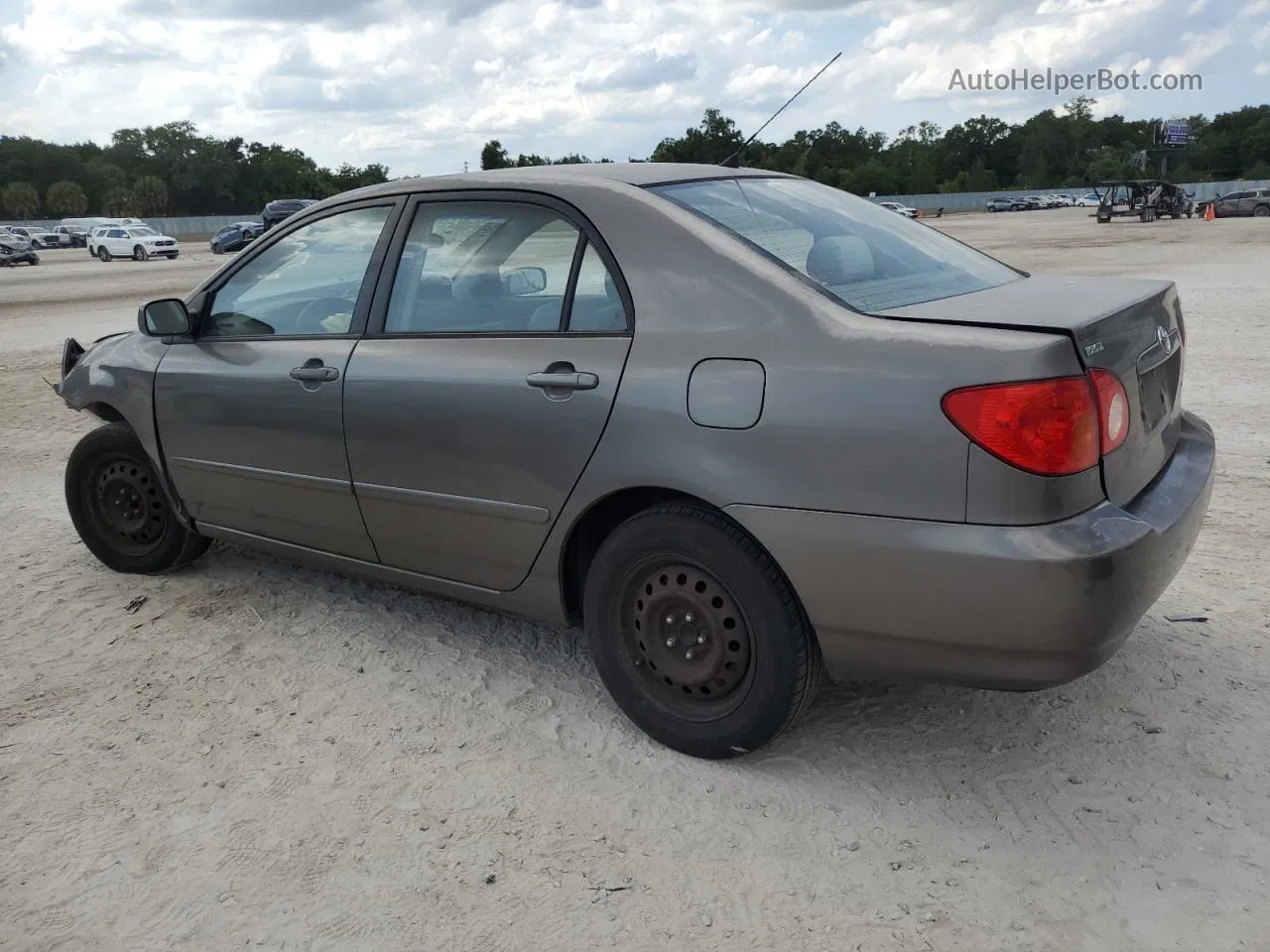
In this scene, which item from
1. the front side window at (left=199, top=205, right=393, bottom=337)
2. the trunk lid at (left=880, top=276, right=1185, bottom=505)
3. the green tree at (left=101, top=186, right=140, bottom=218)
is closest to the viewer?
the trunk lid at (left=880, top=276, right=1185, bottom=505)

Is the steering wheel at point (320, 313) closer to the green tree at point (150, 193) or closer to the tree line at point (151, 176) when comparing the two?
the tree line at point (151, 176)

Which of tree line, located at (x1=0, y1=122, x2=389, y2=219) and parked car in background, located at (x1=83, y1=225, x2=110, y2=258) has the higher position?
tree line, located at (x1=0, y1=122, x2=389, y2=219)

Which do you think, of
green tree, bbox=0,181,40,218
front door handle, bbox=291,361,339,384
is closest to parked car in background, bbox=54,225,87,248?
green tree, bbox=0,181,40,218

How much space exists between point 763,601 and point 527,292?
4.06ft

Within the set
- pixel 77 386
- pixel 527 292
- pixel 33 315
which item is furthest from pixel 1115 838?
pixel 33 315

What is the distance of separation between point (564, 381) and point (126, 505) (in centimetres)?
267

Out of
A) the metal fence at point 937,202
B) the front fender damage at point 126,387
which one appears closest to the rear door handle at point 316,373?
the front fender damage at point 126,387

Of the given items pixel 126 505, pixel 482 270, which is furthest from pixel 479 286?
pixel 126 505

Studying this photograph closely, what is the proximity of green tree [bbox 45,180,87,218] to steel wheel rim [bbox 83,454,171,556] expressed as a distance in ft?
356

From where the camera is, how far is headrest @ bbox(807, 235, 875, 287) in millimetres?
2896

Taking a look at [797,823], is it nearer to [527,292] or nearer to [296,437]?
[527,292]

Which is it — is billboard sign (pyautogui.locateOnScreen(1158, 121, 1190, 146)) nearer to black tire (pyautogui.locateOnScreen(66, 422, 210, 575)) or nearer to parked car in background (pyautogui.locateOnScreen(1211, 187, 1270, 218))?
parked car in background (pyautogui.locateOnScreen(1211, 187, 1270, 218))

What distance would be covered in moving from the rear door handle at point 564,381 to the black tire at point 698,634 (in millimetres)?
402

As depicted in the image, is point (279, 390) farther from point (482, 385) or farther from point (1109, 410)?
point (1109, 410)
